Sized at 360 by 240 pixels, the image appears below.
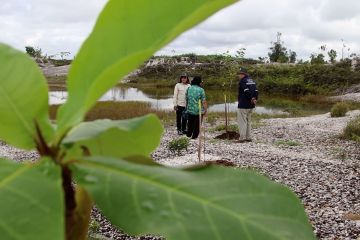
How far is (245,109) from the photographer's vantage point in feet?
37.3

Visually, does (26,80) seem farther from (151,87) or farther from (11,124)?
(151,87)

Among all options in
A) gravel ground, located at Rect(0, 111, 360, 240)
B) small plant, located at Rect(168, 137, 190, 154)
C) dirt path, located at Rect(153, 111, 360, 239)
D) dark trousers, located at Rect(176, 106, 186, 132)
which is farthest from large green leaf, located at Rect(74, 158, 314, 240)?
dark trousers, located at Rect(176, 106, 186, 132)

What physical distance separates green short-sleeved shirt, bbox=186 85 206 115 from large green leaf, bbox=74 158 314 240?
1002 cm

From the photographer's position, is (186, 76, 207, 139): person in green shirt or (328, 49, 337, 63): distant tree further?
(328, 49, 337, 63): distant tree

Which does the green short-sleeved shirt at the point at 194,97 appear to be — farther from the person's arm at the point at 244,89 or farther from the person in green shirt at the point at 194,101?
the person's arm at the point at 244,89

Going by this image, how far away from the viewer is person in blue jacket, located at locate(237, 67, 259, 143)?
419 inches

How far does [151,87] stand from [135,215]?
156 ft

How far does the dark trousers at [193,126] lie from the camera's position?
1143 centimetres

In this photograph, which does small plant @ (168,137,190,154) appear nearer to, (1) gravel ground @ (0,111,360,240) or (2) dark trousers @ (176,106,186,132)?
(1) gravel ground @ (0,111,360,240)

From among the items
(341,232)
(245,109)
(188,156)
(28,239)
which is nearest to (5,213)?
(28,239)

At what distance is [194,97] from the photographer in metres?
10.8

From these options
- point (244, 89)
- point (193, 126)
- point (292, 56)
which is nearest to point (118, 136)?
point (244, 89)

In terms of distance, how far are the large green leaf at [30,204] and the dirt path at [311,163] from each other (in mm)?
5883

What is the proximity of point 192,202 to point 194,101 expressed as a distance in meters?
10.4
